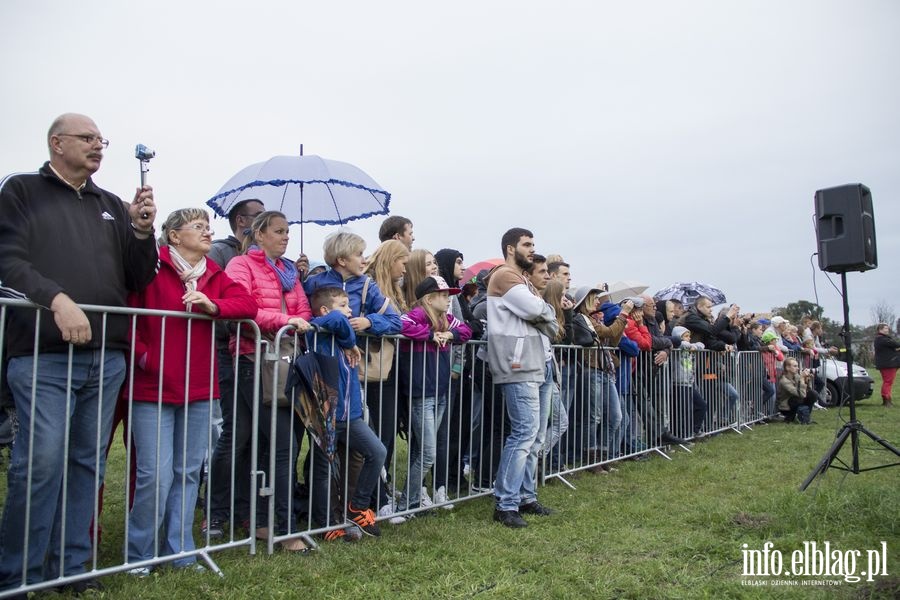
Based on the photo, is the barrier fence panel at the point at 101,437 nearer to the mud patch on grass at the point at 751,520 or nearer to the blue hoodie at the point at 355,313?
the blue hoodie at the point at 355,313

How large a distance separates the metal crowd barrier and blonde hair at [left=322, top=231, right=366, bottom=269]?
0.64 metres

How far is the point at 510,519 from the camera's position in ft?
17.5

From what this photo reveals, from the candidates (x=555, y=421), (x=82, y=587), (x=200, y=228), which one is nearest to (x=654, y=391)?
(x=555, y=421)

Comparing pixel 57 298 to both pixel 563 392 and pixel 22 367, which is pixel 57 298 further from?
pixel 563 392

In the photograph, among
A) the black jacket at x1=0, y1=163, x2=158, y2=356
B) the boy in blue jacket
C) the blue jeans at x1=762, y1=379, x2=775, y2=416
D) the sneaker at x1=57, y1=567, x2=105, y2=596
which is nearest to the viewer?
the black jacket at x1=0, y1=163, x2=158, y2=356

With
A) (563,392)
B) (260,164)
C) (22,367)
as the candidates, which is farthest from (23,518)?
(563,392)

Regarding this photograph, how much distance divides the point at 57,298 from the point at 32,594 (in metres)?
1.39

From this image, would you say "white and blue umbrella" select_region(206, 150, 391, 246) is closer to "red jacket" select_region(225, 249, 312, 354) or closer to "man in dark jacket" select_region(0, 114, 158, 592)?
"red jacket" select_region(225, 249, 312, 354)

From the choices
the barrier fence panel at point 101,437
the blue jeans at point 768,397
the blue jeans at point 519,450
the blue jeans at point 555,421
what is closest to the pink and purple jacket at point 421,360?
the blue jeans at point 519,450

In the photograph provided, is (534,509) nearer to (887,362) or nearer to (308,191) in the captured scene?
(308,191)

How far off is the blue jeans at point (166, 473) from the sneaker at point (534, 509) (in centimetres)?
258

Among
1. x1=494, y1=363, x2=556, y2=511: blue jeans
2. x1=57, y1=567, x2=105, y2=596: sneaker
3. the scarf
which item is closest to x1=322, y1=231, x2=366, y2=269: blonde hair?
the scarf

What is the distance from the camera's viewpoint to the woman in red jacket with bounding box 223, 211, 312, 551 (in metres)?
4.61

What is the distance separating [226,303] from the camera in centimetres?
418
